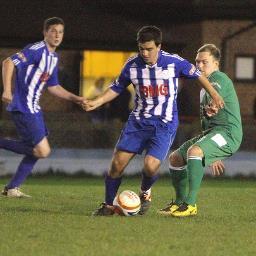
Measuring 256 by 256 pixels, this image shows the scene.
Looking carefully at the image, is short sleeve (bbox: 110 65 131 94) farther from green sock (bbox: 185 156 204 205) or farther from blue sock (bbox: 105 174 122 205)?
green sock (bbox: 185 156 204 205)

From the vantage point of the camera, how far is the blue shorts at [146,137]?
11.8 metres

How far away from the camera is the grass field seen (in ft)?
30.6

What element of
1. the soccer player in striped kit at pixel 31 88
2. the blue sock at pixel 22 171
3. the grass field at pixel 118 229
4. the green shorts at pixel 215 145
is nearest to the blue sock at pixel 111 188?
the grass field at pixel 118 229

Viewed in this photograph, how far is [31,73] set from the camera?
13.5m

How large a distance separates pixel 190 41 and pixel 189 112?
220cm

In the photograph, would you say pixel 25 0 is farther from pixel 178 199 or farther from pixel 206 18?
pixel 178 199

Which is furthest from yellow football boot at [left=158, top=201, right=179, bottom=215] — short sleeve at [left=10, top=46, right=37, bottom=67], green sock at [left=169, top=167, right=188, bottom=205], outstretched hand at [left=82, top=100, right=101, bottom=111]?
short sleeve at [left=10, top=46, right=37, bottom=67]

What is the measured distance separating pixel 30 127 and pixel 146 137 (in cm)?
214

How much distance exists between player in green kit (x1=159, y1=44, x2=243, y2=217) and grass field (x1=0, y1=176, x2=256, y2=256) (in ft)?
0.89

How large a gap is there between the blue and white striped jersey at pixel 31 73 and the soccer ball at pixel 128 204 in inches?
90.6

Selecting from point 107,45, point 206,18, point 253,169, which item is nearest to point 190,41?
point 206,18

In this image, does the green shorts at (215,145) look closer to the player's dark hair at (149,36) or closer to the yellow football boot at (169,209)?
the yellow football boot at (169,209)

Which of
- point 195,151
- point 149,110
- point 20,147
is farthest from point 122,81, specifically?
point 20,147

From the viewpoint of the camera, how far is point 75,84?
30812 mm
